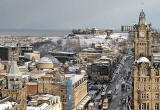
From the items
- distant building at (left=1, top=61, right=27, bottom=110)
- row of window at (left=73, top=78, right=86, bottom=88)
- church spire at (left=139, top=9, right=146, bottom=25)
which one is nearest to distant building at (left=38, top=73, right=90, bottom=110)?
row of window at (left=73, top=78, right=86, bottom=88)

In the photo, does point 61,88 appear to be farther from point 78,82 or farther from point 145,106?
point 145,106

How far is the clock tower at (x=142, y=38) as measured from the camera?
96188 mm

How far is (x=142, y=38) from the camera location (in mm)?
98000

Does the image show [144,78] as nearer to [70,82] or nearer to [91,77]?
[70,82]

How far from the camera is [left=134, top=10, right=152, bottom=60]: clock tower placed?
96.2 m

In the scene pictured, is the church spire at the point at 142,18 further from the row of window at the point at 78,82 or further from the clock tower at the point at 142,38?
the row of window at the point at 78,82

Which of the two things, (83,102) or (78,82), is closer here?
(78,82)

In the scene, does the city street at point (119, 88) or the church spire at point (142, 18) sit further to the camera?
the city street at point (119, 88)

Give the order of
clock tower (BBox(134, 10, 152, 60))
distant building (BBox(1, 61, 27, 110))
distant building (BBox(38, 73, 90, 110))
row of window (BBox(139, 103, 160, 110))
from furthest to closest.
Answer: clock tower (BBox(134, 10, 152, 60)) < distant building (BBox(38, 73, 90, 110)) < row of window (BBox(139, 103, 160, 110)) < distant building (BBox(1, 61, 27, 110))

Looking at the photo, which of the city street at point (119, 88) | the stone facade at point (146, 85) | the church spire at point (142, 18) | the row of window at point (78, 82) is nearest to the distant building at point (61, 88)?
the row of window at point (78, 82)

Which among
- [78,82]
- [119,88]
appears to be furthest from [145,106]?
[119,88]

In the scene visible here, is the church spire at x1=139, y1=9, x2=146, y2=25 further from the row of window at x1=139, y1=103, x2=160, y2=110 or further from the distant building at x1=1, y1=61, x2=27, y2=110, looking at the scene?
the distant building at x1=1, y1=61, x2=27, y2=110

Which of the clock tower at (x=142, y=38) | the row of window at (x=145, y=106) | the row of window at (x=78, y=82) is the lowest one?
the row of window at (x=145, y=106)

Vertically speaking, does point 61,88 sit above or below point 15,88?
below
